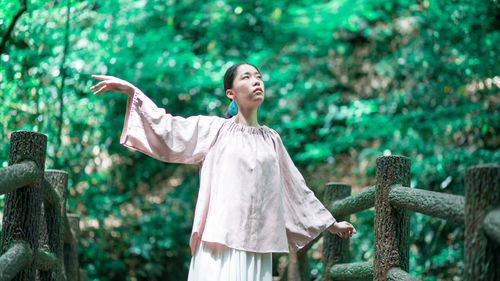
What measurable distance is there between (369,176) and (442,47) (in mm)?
1696

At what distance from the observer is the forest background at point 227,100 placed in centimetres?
551

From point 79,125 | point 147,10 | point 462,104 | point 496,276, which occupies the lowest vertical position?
point 496,276

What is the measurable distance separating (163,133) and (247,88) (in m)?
0.48

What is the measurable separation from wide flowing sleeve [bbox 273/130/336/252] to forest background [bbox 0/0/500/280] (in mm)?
2501

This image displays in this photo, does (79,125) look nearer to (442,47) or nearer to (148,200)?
Result: (148,200)

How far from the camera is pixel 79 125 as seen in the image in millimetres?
5957

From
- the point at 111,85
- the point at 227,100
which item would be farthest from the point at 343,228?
the point at 227,100

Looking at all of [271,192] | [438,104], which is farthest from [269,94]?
[271,192]

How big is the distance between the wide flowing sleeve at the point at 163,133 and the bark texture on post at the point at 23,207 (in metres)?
0.43

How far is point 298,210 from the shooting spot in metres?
3.04

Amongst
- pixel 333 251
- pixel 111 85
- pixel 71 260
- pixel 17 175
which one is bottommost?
pixel 71 260

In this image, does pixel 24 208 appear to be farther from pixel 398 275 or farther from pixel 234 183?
pixel 398 275

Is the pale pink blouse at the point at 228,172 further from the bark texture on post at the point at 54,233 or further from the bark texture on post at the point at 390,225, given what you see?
the bark texture on post at the point at 54,233

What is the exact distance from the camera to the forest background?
18.1ft
